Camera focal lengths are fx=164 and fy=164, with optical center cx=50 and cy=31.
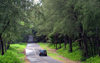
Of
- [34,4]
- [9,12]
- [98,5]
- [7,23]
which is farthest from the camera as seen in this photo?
[98,5]

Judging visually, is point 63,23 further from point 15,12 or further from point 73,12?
point 15,12

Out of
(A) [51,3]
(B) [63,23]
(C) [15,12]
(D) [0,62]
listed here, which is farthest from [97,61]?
(C) [15,12]

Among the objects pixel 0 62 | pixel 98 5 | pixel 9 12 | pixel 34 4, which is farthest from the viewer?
pixel 98 5

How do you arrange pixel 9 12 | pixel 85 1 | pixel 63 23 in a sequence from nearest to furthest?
pixel 9 12
pixel 85 1
pixel 63 23

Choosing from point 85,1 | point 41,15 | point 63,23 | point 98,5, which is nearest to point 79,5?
point 85,1

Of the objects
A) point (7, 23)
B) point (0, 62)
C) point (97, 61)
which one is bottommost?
point (97, 61)

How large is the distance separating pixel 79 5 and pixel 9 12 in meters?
11.3

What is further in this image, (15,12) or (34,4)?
(34,4)

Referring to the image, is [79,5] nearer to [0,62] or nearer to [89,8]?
[89,8]

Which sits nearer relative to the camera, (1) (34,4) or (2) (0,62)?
(1) (34,4)

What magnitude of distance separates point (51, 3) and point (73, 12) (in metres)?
3.43

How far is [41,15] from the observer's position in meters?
11.7

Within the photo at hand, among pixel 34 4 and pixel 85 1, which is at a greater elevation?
pixel 85 1

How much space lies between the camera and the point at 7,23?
12.4m
